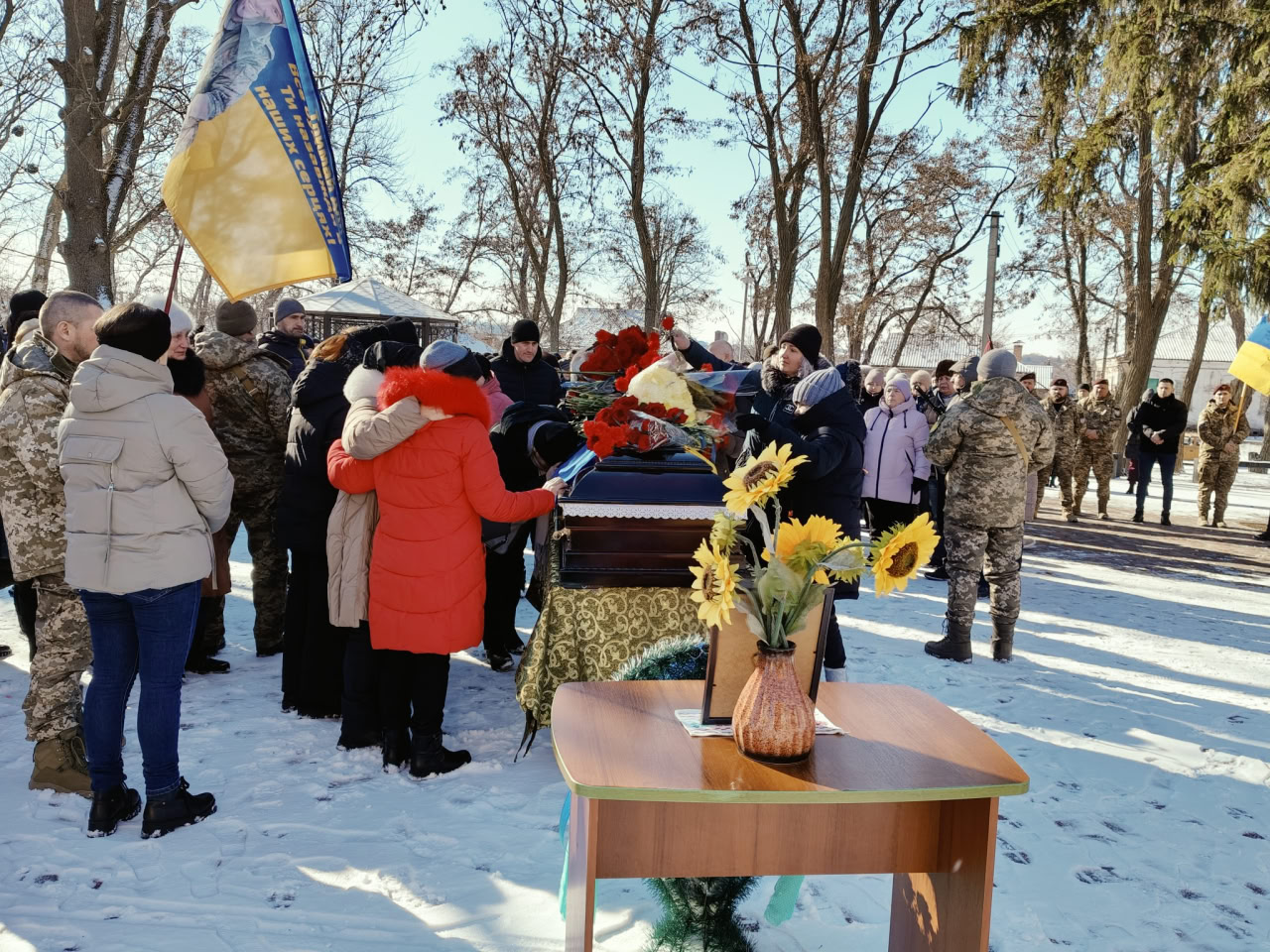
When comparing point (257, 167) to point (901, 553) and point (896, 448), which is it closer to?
point (901, 553)

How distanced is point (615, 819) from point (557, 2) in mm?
15438

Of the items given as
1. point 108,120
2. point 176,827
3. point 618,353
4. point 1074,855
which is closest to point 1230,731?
point 1074,855

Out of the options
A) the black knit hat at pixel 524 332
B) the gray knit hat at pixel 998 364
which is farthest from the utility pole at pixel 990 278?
the black knit hat at pixel 524 332

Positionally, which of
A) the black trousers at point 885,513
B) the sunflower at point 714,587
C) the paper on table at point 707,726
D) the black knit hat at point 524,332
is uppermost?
the black knit hat at point 524,332

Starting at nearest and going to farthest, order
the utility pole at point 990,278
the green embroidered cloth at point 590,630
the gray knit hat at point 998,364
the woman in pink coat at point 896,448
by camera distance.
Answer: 1. the green embroidered cloth at point 590,630
2. the gray knit hat at point 998,364
3. the woman in pink coat at point 896,448
4. the utility pole at point 990,278

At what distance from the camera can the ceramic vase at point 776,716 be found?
201 cm

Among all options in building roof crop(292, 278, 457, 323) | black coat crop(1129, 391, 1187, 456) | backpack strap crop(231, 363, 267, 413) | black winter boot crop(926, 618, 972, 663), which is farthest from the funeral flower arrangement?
building roof crop(292, 278, 457, 323)

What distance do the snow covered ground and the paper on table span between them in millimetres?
842

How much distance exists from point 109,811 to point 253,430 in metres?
2.16

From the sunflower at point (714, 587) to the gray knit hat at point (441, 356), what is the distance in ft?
5.64

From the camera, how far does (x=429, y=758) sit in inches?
145

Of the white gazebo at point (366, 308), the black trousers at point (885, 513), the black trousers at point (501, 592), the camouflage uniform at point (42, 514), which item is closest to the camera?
the camouflage uniform at point (42, 514)

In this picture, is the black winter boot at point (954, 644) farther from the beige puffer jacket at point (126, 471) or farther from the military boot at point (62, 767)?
the military boot at point (62, 767)

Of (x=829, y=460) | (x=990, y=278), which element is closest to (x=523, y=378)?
(x=829, y=460)
